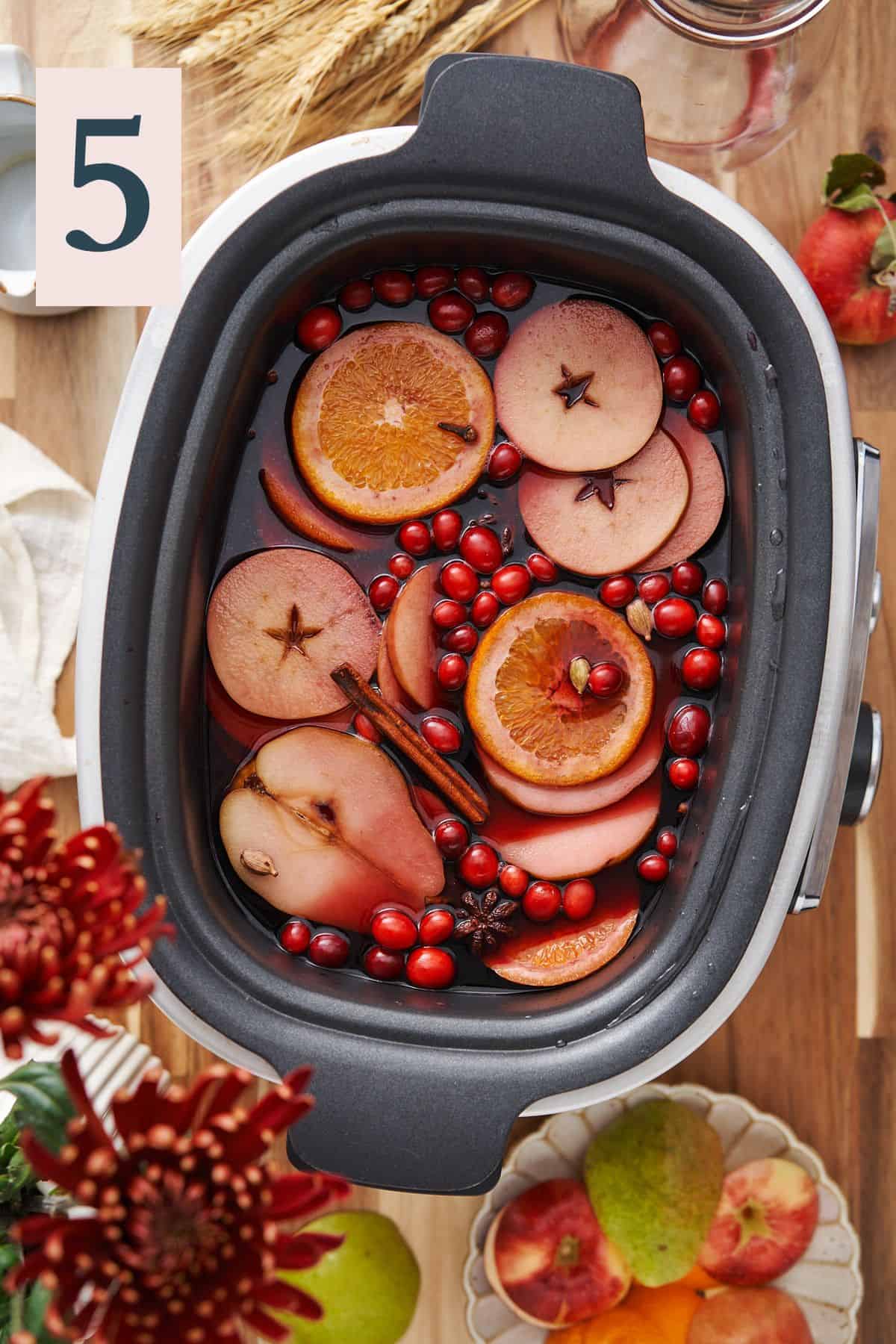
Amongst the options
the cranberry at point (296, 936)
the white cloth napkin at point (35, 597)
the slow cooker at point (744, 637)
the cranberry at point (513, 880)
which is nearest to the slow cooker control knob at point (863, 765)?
the slow cooker at point (744, 637)

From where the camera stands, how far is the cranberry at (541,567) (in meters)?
1.05

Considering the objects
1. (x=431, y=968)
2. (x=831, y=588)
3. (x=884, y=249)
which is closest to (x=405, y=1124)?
(x=431, y=968)

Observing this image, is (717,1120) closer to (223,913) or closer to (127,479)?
(223,913)

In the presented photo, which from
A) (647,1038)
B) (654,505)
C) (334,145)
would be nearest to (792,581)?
(654,505)

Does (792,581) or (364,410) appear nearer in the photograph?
(792,581)

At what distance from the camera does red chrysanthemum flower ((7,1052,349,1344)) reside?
518 mm

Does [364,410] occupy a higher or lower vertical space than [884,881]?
higher

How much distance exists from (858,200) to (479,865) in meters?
0.75

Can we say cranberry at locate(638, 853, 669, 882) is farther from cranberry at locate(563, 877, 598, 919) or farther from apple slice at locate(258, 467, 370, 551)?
apple slice at locate(258, 467, 370, 551)

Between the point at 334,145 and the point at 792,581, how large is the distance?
51 centimetres

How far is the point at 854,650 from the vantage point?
0.90m

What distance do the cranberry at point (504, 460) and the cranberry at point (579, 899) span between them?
1.30 ft

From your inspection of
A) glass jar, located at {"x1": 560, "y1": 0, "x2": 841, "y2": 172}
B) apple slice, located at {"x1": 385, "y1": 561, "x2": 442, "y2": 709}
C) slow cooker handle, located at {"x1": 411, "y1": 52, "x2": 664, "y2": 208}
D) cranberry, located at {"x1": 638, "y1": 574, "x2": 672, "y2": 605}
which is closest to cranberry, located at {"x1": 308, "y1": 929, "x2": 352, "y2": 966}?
apple slice, located at {"x1": 385, "y1": 561, "x2": 442, "y2": 709}

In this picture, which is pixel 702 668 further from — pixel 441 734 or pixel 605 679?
pixel 441 734
